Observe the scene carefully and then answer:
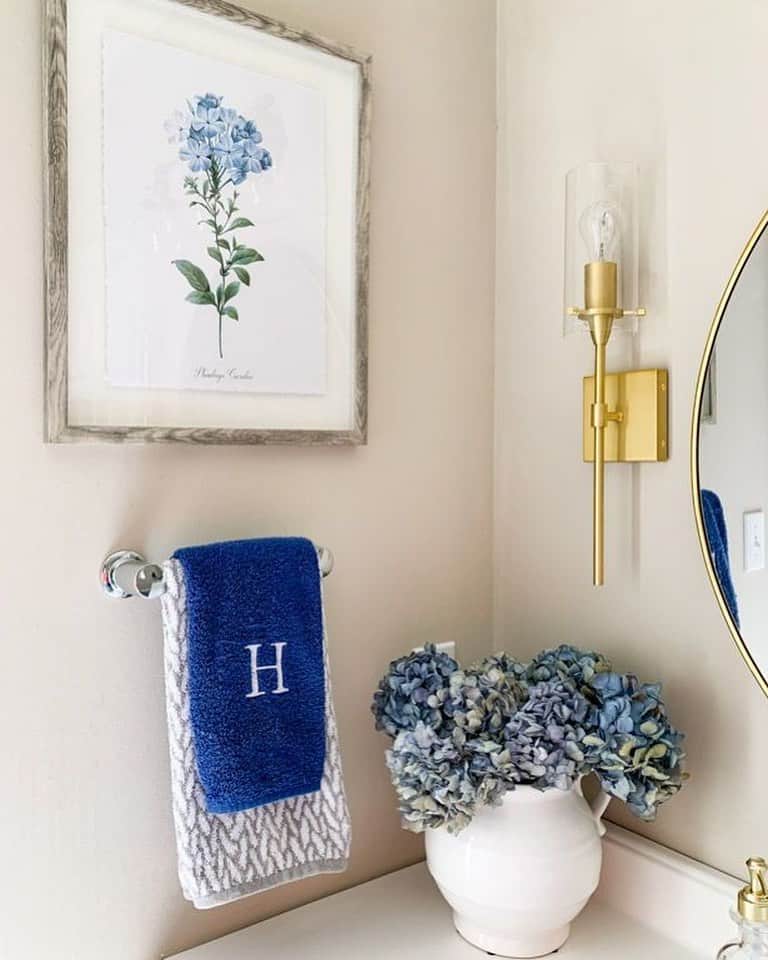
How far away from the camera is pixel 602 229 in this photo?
1.04 metres

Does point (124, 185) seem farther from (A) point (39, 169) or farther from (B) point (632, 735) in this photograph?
(B) point (632, 735)

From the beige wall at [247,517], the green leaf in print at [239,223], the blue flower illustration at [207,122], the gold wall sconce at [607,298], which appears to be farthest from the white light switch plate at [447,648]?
the blue flower illustration at [207,122]

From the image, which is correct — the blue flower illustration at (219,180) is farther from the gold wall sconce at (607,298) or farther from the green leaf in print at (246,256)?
the gold wall sconce at (607,298)

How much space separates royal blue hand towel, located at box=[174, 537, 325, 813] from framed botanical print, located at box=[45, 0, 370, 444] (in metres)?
0.15

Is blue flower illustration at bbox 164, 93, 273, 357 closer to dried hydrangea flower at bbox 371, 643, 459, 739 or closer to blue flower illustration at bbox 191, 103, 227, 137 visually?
blue flower illustration at bbox 191, 103, 227, 137

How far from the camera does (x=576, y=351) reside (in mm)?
1164

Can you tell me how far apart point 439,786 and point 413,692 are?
11 cm

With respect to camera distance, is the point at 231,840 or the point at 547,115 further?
the point at 547,115

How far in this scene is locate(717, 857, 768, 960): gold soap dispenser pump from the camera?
0.81 meters

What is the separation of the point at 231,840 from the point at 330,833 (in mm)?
118

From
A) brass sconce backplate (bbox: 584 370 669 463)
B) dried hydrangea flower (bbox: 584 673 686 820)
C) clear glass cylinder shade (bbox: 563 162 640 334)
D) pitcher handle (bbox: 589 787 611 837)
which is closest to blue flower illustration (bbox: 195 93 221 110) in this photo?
clear glass cylinder shade (bbox: 563 162 640 334)

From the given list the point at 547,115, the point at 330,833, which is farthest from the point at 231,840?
the point at 547,115

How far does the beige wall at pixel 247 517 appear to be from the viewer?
894 millimetres

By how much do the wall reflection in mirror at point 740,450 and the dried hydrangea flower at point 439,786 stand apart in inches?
12.7
